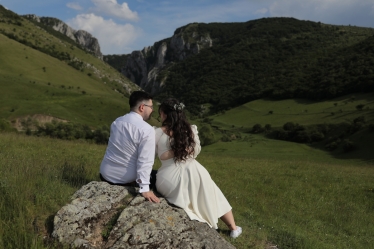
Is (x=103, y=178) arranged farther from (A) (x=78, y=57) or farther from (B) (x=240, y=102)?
(A) (x=78, y=57)

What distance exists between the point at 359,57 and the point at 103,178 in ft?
435

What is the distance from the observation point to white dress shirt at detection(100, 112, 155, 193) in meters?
5.41

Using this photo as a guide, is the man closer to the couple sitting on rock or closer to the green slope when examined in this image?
the couple sitting on rock

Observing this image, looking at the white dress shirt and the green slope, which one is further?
the green slope

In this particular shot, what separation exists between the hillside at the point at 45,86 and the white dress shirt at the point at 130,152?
57.5 metres

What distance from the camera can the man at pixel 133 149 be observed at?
5402mm

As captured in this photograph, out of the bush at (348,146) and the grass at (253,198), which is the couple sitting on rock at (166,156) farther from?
the bush at (348,146)

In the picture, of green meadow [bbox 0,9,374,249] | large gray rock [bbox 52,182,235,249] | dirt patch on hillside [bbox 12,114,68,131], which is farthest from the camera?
dirt patch on hillside [bbox 12,114,68,131]

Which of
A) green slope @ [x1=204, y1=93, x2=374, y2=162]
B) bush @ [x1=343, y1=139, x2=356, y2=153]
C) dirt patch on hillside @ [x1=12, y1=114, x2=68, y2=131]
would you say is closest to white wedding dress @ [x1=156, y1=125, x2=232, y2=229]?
green slope @ [x1=204, y1=93, x2=374, y2=162]

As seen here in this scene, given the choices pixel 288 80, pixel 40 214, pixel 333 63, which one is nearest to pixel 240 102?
pixel 288 80

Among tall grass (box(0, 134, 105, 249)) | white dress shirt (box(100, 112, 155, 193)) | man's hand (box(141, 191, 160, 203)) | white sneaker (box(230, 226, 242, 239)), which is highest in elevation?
white dress shirt (box(100, 112, 155, 193))

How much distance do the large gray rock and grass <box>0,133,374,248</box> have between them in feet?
1.24

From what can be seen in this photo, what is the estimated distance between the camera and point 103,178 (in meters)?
6.14

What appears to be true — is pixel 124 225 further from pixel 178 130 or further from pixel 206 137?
pixel 206 137
